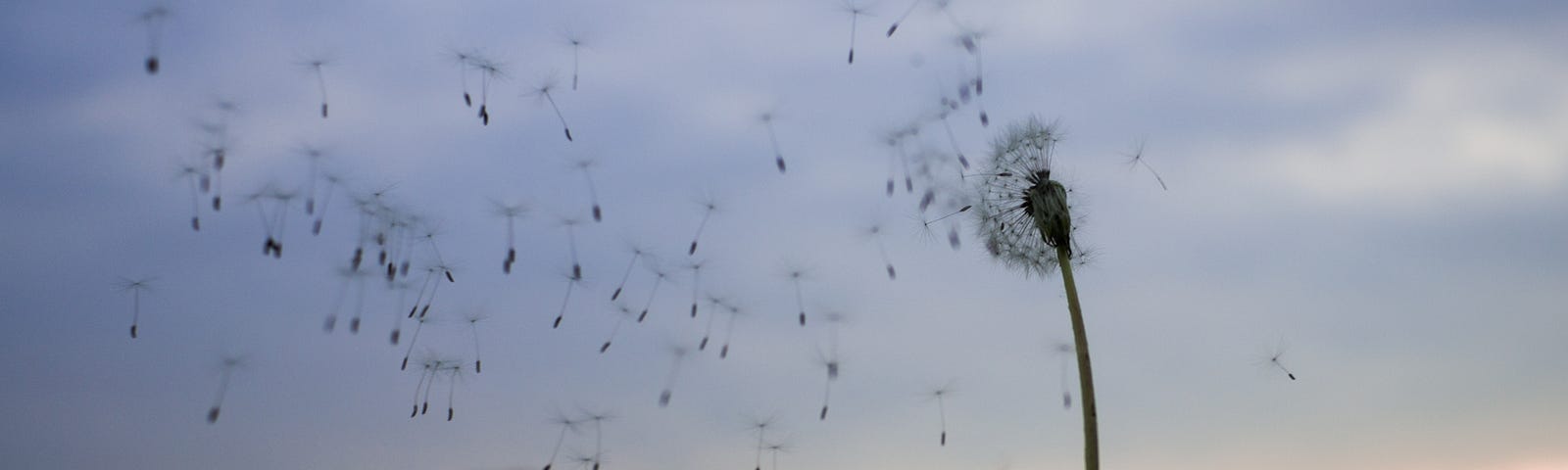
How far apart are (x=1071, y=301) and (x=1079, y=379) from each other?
140cm

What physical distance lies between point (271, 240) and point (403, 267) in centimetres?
221

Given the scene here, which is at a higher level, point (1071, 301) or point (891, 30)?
point (891, 30)

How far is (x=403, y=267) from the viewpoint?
20453 millimetres

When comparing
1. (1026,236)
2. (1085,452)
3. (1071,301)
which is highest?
(1026,236)

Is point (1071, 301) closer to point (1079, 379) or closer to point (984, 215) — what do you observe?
point (1079, 379)

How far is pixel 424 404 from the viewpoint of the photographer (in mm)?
19906

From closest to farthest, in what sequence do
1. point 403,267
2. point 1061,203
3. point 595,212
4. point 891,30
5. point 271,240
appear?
point 891,30 < point 595,212 < point 271,240 < point 403,267 < point 1061,203

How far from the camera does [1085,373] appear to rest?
20.9 meters

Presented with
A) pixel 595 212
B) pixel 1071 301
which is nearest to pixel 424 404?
pixel 595 212

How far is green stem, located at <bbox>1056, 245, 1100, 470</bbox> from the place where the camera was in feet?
67.0

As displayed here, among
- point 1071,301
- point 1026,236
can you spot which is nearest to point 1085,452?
point 1071,301

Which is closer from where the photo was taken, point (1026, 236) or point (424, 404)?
point (424, 404)

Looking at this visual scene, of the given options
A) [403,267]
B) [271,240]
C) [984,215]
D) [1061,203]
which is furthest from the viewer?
[984,215]

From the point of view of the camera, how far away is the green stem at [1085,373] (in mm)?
20422
